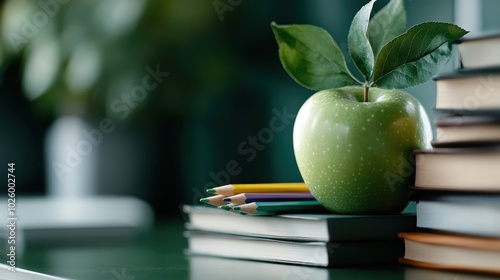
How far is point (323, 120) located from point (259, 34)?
0.97 meters

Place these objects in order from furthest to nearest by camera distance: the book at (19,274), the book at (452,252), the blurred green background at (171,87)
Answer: the blurred green background at (171,87), the book at (19,274), the book at (452,252)

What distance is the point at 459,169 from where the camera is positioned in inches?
A: 30.6

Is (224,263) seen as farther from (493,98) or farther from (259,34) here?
(259,34)

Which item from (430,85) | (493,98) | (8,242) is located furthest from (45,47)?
(493,98)

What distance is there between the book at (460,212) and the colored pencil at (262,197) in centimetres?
19

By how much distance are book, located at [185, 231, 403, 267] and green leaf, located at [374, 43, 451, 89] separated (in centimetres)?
17

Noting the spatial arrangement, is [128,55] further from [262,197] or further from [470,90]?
[470,90]

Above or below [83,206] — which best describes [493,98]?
above

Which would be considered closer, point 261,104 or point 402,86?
point 402,86

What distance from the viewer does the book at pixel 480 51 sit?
0.76 m

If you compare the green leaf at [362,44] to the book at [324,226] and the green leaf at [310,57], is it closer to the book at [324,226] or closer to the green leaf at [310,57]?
the green leaf at [310,57]

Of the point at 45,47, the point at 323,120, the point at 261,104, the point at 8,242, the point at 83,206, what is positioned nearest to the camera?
the point at 323,120

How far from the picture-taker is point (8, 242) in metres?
1.29

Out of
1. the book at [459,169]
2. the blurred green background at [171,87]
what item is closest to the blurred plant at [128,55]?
the blurred green background at [171,87]
